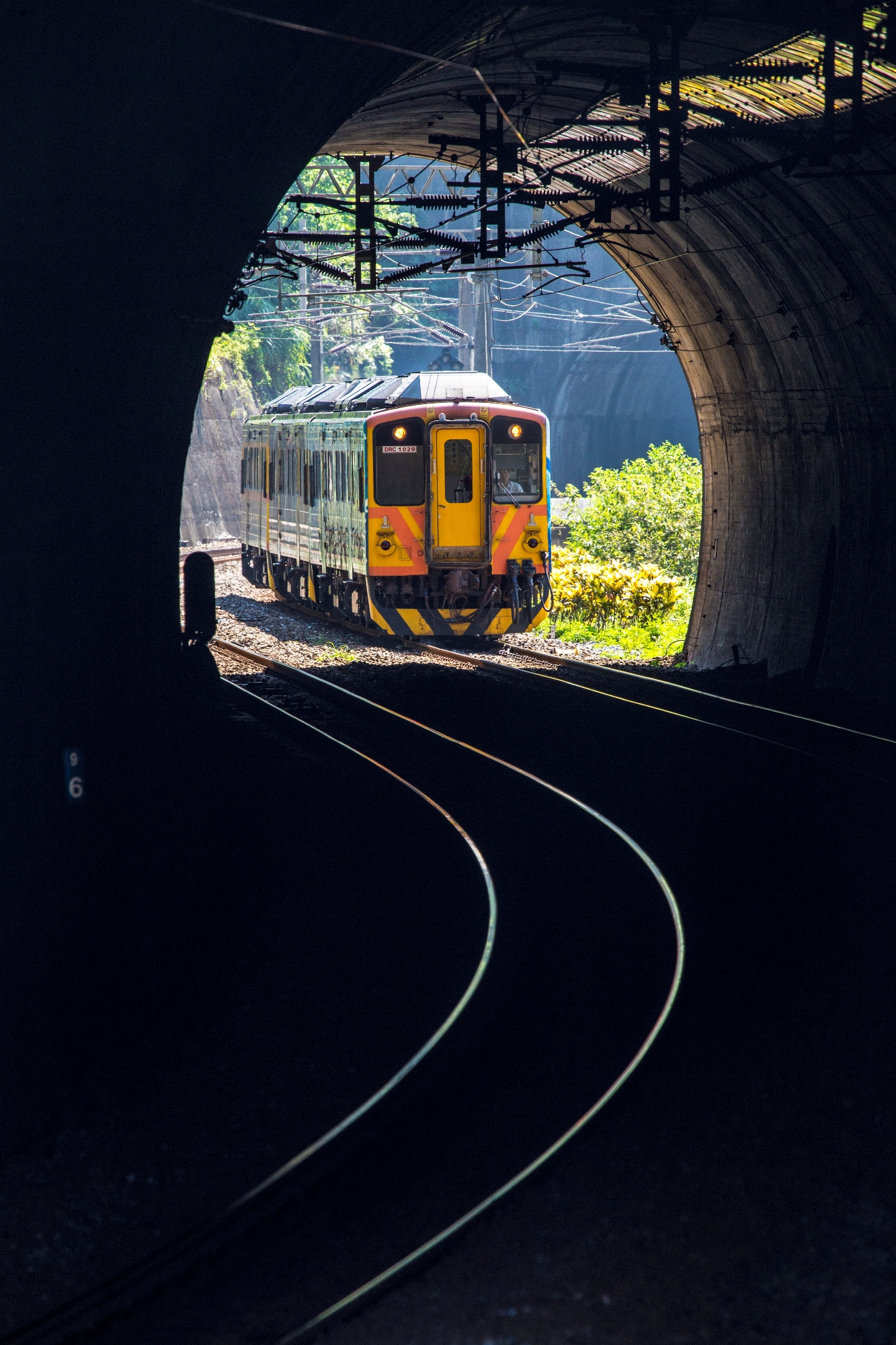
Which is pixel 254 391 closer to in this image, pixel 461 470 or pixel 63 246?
pixel 461 470

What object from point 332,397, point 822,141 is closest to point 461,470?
point 332,397

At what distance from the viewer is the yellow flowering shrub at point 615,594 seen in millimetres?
25031

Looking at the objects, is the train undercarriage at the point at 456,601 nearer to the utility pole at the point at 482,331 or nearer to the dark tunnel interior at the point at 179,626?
the dark tunnel interior at the point at 179,626

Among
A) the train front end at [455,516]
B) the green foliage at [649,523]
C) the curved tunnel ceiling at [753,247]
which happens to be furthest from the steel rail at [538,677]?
the green foliage at [649,523]

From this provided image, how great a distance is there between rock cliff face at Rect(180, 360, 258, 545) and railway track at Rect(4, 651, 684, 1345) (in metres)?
34.9

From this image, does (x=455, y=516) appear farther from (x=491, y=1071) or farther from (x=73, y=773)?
(x=491, y=1071)

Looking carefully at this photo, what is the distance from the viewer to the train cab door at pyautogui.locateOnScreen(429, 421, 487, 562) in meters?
21.8

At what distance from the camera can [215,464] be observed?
47562 mm

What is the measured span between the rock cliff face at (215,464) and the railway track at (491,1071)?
34.9 m

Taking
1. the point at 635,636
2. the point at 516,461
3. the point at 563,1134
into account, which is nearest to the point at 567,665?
the point at 516,461

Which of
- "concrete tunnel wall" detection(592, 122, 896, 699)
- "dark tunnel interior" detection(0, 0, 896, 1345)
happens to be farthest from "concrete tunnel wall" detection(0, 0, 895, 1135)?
"concrete tunnel wall" detection(592, 122, 896, 699)

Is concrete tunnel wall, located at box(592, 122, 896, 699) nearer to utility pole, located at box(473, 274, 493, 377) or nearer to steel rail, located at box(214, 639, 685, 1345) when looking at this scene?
steel rail, located at box(214, 639, 685, 1345)

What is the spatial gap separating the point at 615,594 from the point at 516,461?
4.11 metres

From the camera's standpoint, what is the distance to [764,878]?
9688 mm
